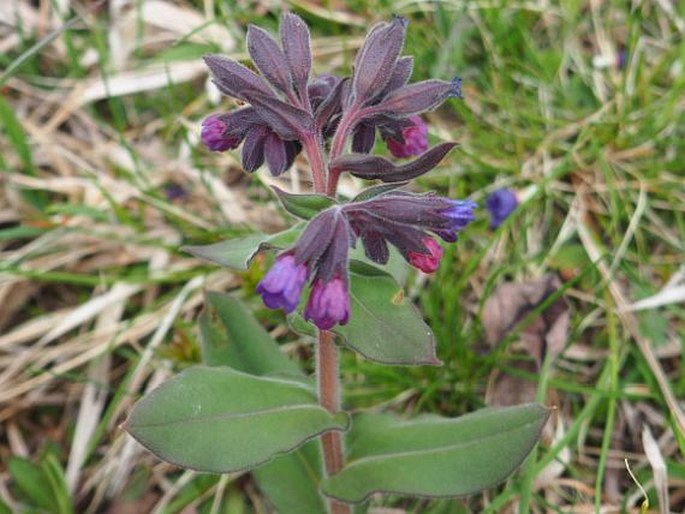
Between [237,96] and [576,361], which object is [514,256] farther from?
[237,96]

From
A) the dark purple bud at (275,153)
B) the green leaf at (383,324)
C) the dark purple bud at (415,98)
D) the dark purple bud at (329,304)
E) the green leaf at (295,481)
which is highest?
the dark purple bud at (415,98)

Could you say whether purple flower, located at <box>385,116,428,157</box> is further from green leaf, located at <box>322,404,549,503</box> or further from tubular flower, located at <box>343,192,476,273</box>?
green leaf, located at <box>322,404,549,503</box>

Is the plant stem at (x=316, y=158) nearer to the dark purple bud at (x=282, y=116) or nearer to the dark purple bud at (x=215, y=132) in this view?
the dark purple bud at (x=282, y=116)

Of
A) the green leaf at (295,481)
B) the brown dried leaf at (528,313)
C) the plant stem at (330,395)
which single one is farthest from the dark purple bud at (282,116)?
the brown dried leaf at (528,313)

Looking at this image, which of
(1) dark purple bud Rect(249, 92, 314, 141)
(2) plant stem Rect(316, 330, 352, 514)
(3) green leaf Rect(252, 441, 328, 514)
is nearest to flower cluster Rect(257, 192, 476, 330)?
(1) dark purple bud Rect(249, 92, 314, 141)

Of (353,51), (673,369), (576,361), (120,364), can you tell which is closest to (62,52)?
(353,51)
